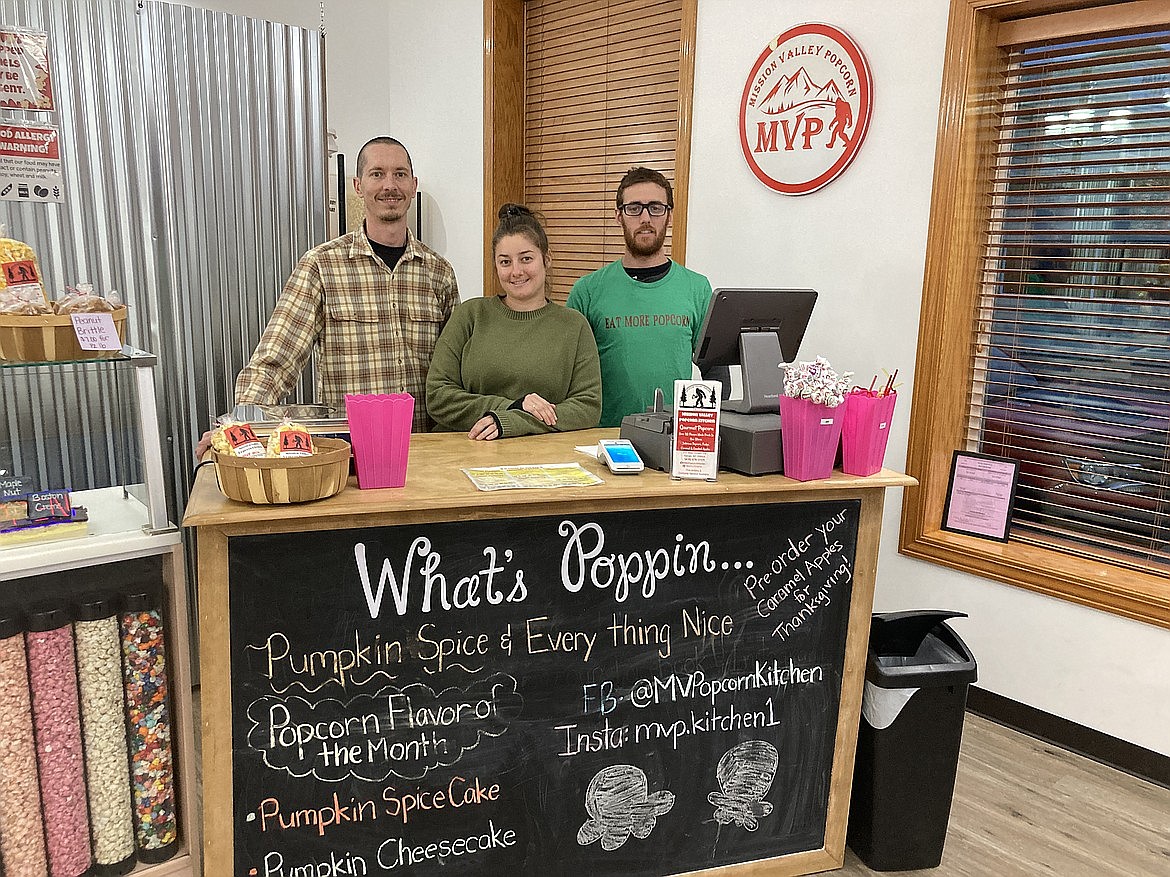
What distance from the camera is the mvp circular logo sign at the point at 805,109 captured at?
297 centimetres

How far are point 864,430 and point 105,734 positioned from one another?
5.67ft

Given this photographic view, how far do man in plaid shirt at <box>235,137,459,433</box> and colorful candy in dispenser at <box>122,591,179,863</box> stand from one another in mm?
854

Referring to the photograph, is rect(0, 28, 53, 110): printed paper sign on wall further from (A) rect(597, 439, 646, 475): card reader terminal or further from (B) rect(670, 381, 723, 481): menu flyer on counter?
(B) rect(670, 381, 723, 481): menu flyer on counter

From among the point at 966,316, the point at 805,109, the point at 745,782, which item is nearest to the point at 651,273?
the point at 805,109

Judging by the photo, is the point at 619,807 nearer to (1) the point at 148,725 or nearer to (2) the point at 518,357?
(1) the point at 148,725

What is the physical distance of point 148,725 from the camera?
181 cm

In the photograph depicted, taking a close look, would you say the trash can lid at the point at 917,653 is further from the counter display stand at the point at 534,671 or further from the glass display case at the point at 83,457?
the glass display case at the point at 83,457

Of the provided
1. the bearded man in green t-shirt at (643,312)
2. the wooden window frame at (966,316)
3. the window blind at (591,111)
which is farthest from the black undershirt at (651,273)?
the window blind at (591,111)

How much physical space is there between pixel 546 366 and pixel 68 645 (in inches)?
52.0

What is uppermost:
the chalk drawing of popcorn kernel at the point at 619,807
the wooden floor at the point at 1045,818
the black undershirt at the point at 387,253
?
the black undershirt at the point at 387,253

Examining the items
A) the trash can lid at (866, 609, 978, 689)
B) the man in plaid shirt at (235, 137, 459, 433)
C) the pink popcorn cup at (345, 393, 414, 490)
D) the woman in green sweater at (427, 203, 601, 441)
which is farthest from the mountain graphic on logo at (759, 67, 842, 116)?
the pink popcorn cup at (345, 393, 414, 490)

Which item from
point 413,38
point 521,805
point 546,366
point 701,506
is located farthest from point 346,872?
point 413,38

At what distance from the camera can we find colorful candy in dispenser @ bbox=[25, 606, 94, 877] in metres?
1.69

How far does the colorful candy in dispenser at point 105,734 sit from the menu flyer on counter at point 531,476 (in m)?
0.79
